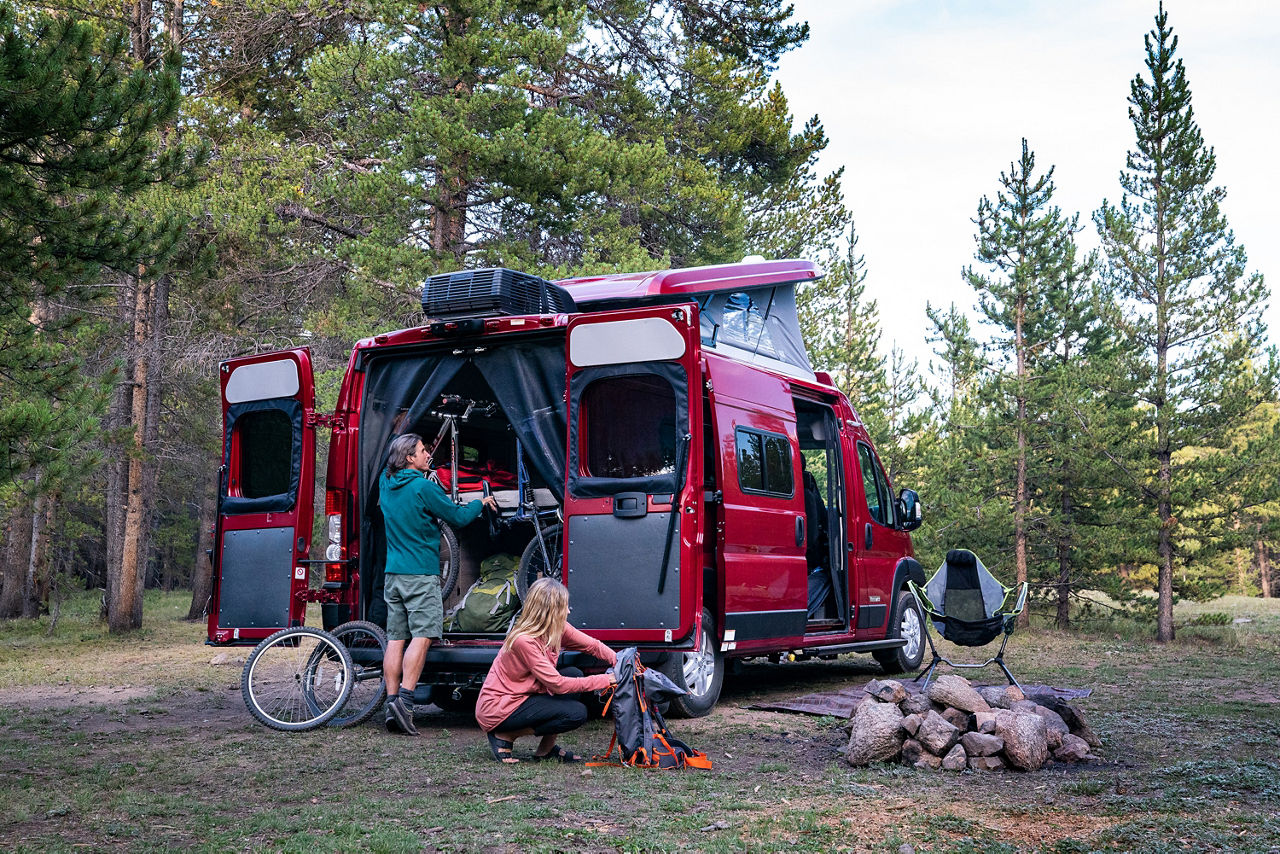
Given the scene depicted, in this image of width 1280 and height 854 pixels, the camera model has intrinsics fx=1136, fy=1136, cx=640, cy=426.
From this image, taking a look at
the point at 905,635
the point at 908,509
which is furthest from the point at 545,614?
the point at 905,635

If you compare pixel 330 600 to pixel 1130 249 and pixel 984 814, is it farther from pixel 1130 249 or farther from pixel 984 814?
pixel 1130 249

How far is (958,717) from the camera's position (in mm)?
6305

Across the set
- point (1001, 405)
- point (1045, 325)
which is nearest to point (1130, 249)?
point (1001, 405)

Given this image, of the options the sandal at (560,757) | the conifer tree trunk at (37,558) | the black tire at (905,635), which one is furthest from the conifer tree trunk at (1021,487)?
the conifer tree trunk at (37,558)

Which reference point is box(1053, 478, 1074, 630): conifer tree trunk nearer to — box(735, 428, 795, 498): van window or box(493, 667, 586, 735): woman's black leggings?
box(735, 428, 795, 498): van window

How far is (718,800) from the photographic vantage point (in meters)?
5.09

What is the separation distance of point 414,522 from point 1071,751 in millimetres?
4112

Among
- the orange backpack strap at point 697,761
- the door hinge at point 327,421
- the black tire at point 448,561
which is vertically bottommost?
the orange backpack strap at point 697,761

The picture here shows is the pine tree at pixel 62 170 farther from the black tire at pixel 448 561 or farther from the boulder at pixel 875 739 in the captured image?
the boulder at pixel 875 739

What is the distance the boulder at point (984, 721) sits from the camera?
6.07 metres

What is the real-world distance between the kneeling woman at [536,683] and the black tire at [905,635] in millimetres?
5264

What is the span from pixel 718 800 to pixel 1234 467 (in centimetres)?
1300

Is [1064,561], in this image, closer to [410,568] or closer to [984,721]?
[984,721]

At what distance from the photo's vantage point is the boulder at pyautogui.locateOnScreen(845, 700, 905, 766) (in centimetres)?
605
